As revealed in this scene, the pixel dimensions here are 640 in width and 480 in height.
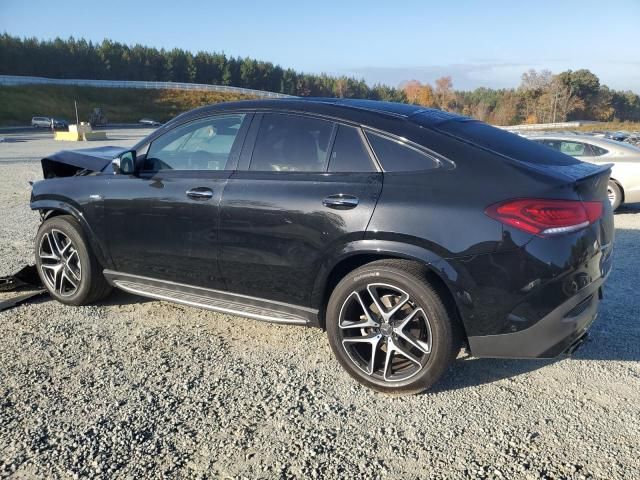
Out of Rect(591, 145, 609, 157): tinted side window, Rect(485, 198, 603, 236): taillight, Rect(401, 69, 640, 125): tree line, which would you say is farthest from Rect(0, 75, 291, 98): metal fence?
Rect(485, 198, 603, 236): taillight

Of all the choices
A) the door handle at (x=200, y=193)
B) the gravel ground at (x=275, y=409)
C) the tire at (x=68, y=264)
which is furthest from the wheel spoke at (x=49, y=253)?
the door handle at (x=200, y=193)

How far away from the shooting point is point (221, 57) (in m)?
113

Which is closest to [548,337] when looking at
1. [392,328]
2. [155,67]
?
[392,328]

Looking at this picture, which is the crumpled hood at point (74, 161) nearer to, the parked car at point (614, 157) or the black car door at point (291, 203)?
the black car door at point (291, 203)

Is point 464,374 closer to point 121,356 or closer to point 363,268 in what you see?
point 363,268

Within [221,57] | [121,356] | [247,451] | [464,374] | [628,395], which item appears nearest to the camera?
[247,451]

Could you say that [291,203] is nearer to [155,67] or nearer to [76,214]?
[76,214]

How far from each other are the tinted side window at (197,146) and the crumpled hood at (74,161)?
0.86 meters

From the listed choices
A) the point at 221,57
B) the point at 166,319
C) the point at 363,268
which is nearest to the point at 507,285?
the point at 363,268

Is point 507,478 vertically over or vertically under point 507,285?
under

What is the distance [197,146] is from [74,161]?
178cm

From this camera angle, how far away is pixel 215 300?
3920 mm

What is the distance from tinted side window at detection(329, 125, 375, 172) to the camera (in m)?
3.35

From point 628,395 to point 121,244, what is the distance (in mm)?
3671
